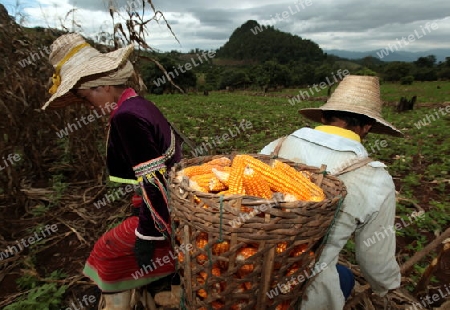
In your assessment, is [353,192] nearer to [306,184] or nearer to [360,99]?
[306,184]

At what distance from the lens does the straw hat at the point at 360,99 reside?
1862mm

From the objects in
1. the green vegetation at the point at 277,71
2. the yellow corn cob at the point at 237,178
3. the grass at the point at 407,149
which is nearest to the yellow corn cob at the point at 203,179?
the yellow corn cob at the point at 237,178

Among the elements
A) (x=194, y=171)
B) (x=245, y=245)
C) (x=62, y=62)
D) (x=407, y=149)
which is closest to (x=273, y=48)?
(x=407, y=149)

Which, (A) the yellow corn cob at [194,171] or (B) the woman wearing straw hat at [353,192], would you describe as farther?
(B) the woman wearing straw hat at [353,192]

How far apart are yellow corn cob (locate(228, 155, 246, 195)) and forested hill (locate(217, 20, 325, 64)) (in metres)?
108

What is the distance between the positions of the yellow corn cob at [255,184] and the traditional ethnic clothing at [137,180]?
2.69 ft

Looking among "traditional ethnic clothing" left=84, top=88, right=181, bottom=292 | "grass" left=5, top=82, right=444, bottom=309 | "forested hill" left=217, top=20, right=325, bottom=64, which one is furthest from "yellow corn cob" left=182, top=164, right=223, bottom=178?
Result: "forested hill" left=217, top=20, right=325, bottom=64

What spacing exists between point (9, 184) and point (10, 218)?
1.59 feet

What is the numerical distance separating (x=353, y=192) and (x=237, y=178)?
73 cm

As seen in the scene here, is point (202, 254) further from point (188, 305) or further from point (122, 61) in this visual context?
point (122, 61)

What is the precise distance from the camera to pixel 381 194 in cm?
155

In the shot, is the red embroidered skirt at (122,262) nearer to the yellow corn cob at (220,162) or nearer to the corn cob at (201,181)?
the yellow corn cob at (220,162)

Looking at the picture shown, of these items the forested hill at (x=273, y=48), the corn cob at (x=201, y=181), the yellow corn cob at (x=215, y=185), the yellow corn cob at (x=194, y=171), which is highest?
the forested hill at (x=273, y=48)

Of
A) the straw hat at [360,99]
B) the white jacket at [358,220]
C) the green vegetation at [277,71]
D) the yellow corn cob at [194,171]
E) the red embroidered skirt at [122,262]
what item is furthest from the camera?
the green vegetation at [277,71]
